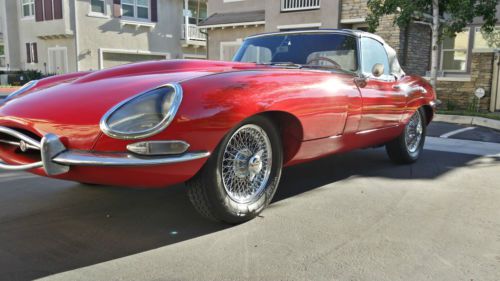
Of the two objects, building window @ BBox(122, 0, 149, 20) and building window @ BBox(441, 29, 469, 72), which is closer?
building window @ BBox(441, 29, 469, 72)

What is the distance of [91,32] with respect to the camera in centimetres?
2294

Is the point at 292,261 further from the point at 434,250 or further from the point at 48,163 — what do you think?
the point at 48,163

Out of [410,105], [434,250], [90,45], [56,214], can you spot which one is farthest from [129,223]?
[90,45]

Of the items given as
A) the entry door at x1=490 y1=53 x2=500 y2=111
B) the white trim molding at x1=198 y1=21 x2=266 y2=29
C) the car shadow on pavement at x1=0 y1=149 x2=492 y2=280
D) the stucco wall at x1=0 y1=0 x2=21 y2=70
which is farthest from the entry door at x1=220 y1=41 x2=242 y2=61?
the car shadow on pavement at x1=0 y1=149 x2=492 y2=280

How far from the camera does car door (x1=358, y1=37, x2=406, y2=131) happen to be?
13.9ft

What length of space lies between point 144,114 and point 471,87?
450 inches

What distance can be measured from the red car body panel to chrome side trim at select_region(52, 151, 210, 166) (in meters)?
0.04

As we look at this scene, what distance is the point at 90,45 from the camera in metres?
23.0

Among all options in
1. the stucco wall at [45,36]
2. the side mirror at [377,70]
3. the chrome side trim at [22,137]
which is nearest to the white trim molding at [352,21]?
the side mirror at [377,70]

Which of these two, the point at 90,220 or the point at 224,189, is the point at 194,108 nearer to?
the point at 224,189

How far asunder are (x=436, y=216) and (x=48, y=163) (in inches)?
110

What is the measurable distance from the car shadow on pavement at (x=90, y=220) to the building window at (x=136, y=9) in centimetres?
2123

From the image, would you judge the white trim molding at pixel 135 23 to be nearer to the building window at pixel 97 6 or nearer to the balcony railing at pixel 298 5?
the building window at pixel 97 6

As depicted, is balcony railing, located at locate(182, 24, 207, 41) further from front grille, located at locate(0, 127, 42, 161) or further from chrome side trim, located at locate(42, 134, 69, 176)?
chrome side trim, located at locate(42, 134, 69, 176)
